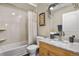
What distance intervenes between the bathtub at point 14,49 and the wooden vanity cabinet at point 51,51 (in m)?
0.29

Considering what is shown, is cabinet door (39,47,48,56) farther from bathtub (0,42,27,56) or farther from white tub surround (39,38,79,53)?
bathtub (0,42,27,56)

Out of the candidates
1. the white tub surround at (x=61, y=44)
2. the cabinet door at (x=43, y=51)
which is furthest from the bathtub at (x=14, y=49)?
the white tub surround at (x=61, y=44)

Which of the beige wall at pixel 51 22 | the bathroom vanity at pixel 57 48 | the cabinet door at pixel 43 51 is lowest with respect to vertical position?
the cabinet door at pixel 43 51

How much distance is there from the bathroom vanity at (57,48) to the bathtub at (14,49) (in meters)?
0.31

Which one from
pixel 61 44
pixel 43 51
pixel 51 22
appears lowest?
pixel 43 51

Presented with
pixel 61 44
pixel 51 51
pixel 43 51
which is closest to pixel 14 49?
pixel 43 51

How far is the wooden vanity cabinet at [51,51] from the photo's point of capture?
3.88ft

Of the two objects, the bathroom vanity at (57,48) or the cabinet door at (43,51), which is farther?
the cabinet door at (43,51)

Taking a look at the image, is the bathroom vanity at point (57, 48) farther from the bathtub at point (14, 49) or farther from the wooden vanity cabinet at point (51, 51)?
the bathtub at point (14, 49)

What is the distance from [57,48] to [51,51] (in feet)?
0.43

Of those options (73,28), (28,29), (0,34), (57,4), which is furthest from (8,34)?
(73,28)

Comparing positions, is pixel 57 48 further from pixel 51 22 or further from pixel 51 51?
pixel 51 22

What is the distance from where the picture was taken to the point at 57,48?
1.31m

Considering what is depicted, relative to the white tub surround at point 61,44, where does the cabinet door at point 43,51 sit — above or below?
below
